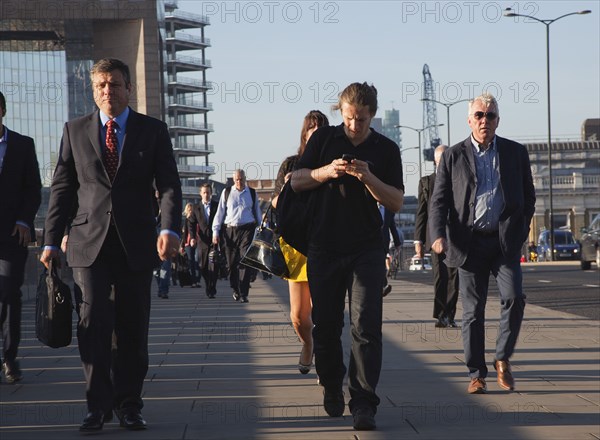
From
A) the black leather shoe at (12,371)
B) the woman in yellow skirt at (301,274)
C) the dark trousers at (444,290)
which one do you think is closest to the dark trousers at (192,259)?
the dark trousers at (444,290)

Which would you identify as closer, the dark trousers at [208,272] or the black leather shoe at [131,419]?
the black leather shoe at [131,419]

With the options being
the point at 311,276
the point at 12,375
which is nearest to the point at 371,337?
the point at 311,276

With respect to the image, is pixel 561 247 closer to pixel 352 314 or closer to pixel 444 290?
pixel 444 290

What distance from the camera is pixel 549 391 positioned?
808cm

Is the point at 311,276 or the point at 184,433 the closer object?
the point at 184,433

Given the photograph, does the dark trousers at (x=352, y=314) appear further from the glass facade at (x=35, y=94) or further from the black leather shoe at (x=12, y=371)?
the glass facade at (x=35, y=94)

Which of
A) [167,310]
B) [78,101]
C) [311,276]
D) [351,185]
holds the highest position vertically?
[78,101]

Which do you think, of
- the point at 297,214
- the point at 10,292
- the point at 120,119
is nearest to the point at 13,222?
the point at 10,292

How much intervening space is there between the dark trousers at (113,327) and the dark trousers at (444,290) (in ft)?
22.3

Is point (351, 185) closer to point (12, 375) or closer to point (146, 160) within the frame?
point (146, 160)

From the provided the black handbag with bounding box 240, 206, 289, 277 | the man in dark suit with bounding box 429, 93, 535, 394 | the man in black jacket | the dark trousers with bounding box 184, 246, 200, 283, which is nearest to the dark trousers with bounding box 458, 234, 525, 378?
the man in dark suit with bounding box 429, 93, 535, 394

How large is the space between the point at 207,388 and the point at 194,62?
14051 cm

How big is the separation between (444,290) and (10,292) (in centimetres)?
595

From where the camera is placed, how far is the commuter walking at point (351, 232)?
6.77m
